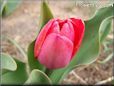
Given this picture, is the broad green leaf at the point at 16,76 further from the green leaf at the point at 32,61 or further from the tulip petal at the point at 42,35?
the tulip petal at the point at 42,35

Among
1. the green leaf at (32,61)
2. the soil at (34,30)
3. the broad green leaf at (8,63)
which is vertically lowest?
the soil at (34,30)

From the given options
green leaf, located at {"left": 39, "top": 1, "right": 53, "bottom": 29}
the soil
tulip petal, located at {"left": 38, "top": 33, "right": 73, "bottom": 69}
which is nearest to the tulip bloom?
tulip petal, located at {"left": 38, "top": 33, "right": 73, "bottom": 69}

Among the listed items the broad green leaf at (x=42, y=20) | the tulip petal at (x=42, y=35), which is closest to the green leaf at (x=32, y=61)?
the broad green leaf at (x=42, y=20)

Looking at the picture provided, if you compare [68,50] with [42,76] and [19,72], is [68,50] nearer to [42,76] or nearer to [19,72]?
[42,76]

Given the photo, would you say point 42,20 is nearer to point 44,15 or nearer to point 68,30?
point 44,15

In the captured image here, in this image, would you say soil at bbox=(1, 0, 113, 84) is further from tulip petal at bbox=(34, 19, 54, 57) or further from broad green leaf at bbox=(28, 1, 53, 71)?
tulip petal at bbox=(34, 19, 54, 57)
